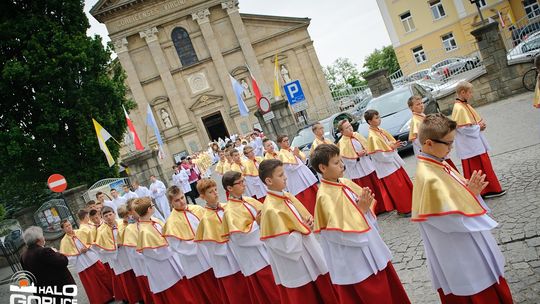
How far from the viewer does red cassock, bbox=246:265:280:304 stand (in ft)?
15.5

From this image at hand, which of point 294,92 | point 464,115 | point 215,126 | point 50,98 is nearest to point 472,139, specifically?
point 464,115

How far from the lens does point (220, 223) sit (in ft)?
16.4

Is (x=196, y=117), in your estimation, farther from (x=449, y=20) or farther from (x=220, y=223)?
(x=220, y=223)

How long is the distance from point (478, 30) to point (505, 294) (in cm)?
1338

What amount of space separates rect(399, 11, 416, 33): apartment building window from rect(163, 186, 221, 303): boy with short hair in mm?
37201

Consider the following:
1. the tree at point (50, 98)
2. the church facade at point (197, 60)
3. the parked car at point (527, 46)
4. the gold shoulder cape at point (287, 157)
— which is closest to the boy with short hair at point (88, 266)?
the gold shoulder cape at point (287, 157)

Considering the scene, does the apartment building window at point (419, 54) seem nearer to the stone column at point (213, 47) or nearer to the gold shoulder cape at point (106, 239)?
the stone column at point (213, 47)

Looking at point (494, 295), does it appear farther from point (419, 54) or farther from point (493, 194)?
point (419, 54)

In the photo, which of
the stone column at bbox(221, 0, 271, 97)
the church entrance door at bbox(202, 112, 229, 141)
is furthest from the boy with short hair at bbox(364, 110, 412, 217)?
the church entrance door at bbox(202, 112, 229, 141)

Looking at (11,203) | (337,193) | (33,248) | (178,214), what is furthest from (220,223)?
(11,203)

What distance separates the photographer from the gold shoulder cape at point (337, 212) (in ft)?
11.1

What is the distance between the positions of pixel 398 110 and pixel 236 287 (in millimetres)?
9315

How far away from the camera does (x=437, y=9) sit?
121 ft

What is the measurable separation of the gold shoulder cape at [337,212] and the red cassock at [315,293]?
686mm
